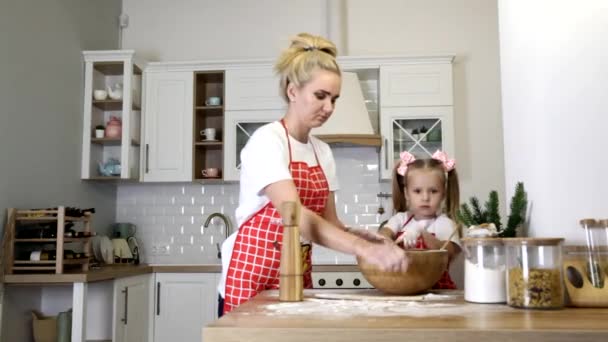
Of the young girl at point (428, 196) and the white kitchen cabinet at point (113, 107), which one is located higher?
the white kitchen cabinet at point (113, 107)

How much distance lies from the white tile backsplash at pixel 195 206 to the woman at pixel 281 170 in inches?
100

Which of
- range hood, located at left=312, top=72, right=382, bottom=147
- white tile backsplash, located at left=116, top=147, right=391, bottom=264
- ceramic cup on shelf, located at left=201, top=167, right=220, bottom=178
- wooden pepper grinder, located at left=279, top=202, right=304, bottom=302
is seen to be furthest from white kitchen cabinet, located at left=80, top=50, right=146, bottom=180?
wooden pepper grinder, located at left=279, top=202, right=304, bottom=302

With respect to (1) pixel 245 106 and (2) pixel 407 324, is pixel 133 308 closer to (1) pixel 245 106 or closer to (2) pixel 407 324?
(1) pixel 245 106

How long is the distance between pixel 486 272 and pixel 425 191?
2.49 ft

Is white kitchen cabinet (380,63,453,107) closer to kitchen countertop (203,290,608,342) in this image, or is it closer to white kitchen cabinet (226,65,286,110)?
white kitchen cabinet (226,65,286,110)

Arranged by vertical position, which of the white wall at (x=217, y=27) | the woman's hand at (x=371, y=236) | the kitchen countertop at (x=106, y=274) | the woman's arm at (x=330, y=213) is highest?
the white wall at (x=217, y=27)

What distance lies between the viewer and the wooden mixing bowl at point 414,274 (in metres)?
1.42

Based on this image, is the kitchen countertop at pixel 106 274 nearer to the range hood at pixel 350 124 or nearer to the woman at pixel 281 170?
the range hood at pixel 350 124

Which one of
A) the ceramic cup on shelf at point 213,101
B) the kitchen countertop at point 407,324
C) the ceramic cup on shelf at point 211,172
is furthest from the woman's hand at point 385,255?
the ceramic cup on shelf at point 213,101

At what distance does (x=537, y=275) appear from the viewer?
3.90ft

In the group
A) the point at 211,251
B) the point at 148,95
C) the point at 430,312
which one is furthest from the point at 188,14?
the point at 430,312

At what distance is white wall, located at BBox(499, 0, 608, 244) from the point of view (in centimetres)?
131

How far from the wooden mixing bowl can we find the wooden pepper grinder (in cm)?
21

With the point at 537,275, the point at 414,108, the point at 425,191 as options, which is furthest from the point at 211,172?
the point at 537,275
